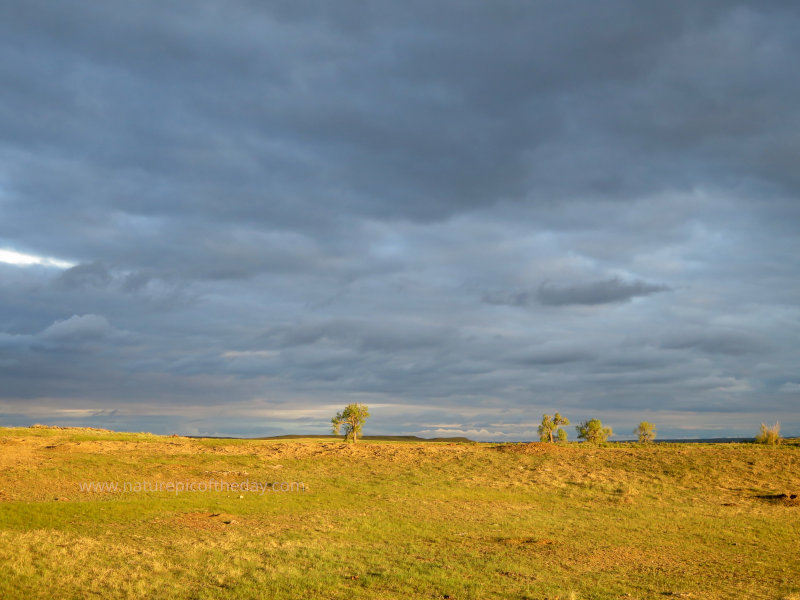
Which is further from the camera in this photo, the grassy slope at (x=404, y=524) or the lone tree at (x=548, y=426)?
the lone tree at (x=548, y=426)

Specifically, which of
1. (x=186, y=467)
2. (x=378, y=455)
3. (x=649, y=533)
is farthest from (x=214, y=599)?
(x=378, y=455)

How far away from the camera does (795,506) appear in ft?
103

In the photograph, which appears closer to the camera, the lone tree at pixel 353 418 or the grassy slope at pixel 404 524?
the grassy slope at pixel 404 524

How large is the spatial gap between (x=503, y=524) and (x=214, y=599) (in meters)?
15.3

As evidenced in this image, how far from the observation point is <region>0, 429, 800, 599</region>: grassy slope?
15.9 metres

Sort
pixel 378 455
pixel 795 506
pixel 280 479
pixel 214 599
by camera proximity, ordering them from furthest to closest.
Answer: pixel 378 455 → pixel 280 479 → pixel 795 506 → pixel 214 599

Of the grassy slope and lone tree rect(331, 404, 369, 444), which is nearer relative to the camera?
the grassy slope

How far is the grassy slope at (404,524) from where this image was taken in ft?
52.1

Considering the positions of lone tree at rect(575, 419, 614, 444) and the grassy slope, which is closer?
the grassy slope

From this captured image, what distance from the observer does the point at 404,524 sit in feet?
82.9

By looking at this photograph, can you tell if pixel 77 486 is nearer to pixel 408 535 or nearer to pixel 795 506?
pixel 408 535

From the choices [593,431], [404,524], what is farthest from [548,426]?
[404,524]

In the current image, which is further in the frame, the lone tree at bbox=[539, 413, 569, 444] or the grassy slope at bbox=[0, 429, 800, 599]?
the lone tree at bbox=[539, 413, 569, 444]

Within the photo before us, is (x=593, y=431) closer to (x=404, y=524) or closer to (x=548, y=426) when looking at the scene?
(x=548, y=426)
